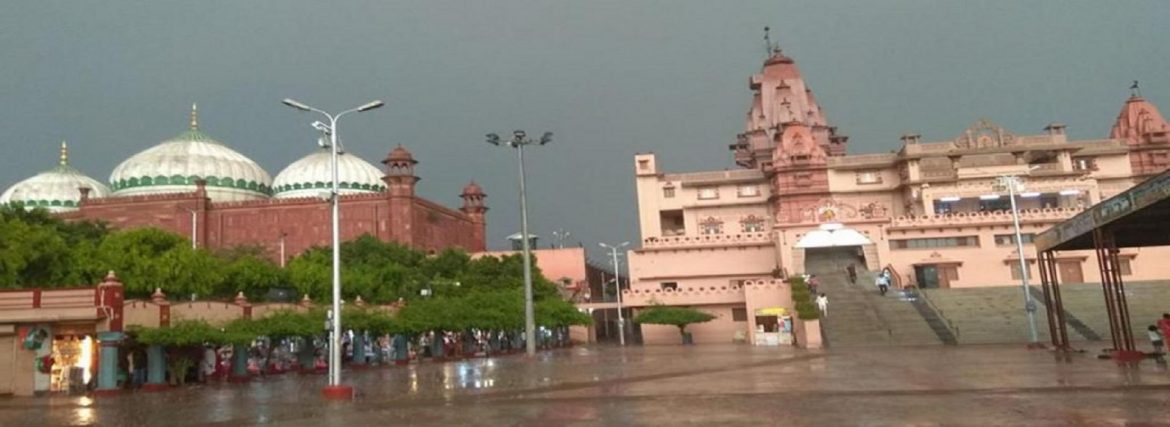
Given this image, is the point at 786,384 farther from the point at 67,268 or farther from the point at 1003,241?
the point at 1003,241

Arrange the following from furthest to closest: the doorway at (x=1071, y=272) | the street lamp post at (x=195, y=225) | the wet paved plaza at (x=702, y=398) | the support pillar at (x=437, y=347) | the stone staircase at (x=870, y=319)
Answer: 1. the street lamp post at (x=195, y=225)
2. the doorway at (x=1071, y=272)
3. the support pillar at (x=437, y=347)
4. the stone staircase at (x=870, y=319)
5. the wet paved plaza at (x=702, y=398)

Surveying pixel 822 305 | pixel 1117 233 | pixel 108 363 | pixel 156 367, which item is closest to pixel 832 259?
pixel 822 305

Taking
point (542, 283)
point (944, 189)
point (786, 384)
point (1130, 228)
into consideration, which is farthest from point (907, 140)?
point (786, 384)

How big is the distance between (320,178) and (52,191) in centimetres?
2405

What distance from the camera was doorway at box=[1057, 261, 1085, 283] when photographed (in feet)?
165

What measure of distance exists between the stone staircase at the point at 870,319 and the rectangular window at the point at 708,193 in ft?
65.6

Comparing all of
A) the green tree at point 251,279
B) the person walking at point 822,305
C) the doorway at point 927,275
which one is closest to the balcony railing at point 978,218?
the doorway at point 927,275

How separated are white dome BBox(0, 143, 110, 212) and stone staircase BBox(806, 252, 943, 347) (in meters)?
58.9

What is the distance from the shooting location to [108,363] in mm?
Answer: 23609

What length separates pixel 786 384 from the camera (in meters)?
17.4

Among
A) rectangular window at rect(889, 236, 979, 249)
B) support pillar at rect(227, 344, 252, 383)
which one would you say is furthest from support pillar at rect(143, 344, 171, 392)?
rectangular window at rect(889, 236, 979, 249)

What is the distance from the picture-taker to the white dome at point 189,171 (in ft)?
217

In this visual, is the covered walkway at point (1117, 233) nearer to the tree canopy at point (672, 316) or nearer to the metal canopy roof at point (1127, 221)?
the metal canopy roof at point (1127, 221)

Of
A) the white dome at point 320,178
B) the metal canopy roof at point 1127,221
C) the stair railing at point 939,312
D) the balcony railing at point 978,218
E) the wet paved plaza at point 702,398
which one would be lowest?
the wet paved plaza at point 702,398
